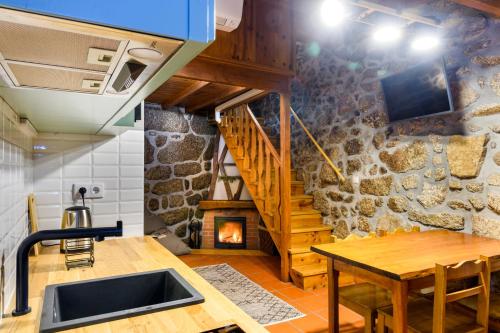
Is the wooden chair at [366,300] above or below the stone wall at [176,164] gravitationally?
below

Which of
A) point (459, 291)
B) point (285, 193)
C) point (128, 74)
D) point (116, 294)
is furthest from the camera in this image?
point (285, 193)

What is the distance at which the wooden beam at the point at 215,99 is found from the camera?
162 inches

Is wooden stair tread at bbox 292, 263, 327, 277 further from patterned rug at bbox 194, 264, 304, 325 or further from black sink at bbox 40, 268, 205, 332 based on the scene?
black sink at bbox 40, 268, 205, 332

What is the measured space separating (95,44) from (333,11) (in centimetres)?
197

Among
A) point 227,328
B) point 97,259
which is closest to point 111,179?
point 97,259

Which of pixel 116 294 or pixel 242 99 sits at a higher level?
pixel 242 99

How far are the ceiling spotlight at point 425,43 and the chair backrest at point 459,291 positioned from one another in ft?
6.13

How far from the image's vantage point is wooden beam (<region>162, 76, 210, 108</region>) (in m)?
3.76

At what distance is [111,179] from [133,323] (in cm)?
129

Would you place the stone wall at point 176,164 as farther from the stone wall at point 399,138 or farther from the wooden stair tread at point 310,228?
the wooden stair tread at point 310,228

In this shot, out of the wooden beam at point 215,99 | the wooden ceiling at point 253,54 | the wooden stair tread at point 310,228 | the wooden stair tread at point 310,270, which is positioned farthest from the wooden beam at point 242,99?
the wooden stair tread at point 310,270

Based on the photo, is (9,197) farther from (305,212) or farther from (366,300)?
(305,212)

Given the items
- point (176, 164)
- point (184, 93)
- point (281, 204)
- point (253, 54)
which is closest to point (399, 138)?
point (281, 204)

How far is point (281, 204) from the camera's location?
3.65 m
